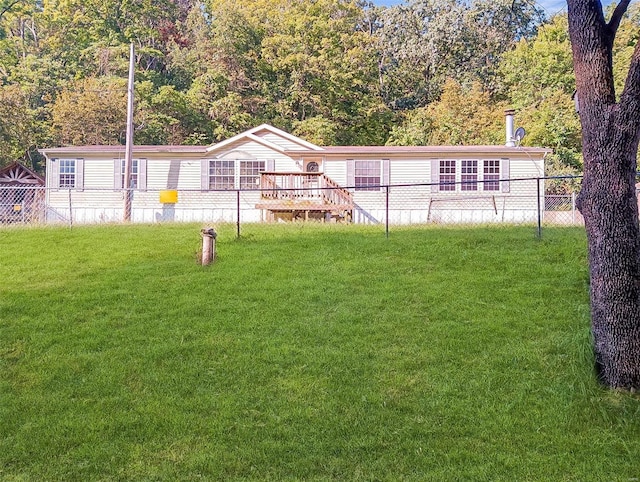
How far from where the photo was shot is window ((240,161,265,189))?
52.0ft

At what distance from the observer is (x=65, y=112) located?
866 inches

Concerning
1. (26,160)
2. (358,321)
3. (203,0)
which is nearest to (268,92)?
(26,160)

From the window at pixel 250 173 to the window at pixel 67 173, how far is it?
17.0 feet

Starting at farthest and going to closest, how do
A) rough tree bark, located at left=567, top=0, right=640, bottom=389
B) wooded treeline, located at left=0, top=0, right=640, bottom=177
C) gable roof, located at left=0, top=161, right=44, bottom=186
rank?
1. wooded treeline, located at left=0, top=0, right=640, bottom=177
2. gable roof, located at left=0, top=161, right=44, bottom=186
3. rough tree bark, located at left=567, top=0, right=640, bottom=389

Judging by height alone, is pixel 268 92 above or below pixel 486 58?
below

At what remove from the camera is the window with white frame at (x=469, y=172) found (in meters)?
15.2

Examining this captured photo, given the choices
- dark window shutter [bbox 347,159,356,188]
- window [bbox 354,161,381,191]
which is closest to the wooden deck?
dark window shutter [bbox 347,159,356,188]

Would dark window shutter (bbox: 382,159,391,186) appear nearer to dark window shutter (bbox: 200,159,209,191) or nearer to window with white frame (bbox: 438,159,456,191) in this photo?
window with white frame (bbox: 438,159,456,191)

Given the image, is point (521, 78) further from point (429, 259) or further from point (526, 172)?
point (429, 259)

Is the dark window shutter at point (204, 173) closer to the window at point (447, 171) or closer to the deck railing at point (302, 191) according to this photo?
the deck railing at point (302, 191)

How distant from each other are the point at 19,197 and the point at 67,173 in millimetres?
2465

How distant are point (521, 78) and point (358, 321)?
81.4 feet

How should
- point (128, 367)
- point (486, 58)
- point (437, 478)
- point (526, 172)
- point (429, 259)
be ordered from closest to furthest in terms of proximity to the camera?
point (437, 478) → point (128, 367) → point (429, 259) → point (526, 172) → point (486, 58)

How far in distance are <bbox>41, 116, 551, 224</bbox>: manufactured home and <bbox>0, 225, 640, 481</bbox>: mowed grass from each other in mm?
8309
